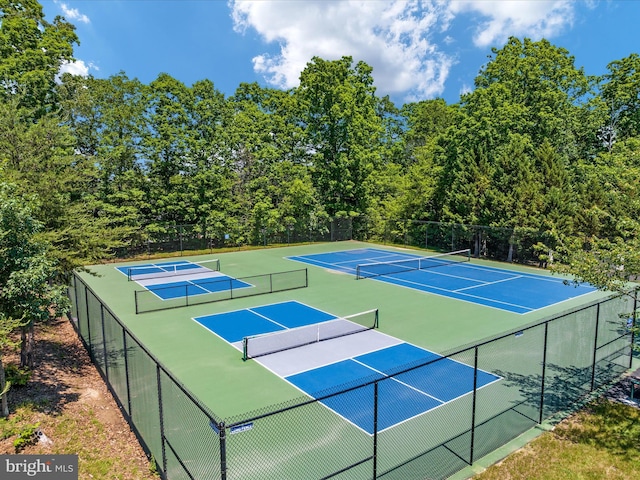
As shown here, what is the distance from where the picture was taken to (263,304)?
65.7 feet

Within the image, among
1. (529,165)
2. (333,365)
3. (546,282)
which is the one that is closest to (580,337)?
(333,365)

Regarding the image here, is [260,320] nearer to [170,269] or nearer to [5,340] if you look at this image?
[5,340]

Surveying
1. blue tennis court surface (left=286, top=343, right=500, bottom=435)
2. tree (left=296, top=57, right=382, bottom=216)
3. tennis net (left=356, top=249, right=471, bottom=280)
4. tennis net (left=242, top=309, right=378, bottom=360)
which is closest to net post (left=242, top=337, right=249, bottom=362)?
tennis net (left=242, top=309, right=378, bottom=360)

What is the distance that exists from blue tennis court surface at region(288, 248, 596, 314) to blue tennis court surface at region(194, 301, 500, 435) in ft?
25.2

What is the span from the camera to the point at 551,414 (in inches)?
400

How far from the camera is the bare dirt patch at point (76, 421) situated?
26.4 feet

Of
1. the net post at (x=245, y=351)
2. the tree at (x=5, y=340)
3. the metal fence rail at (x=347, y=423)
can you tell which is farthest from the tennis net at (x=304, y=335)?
the tree at (x=5, y=340)

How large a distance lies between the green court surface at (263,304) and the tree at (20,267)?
267 cm

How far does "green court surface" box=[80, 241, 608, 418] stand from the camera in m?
11.5

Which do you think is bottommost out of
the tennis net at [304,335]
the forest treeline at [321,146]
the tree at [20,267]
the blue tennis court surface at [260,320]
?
the blue tennis court surface at [260,320]

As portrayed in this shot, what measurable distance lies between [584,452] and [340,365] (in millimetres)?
6385

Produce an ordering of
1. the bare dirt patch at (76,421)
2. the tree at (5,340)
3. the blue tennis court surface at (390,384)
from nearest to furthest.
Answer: the tree at (5,340) < the bare dirt patch at (76,421) < the blue tennis court surface at (390,384)

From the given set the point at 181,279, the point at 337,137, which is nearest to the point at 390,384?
the point at 181,279

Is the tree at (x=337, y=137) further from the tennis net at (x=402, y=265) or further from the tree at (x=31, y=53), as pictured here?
the tree at (x=31, y=53)
